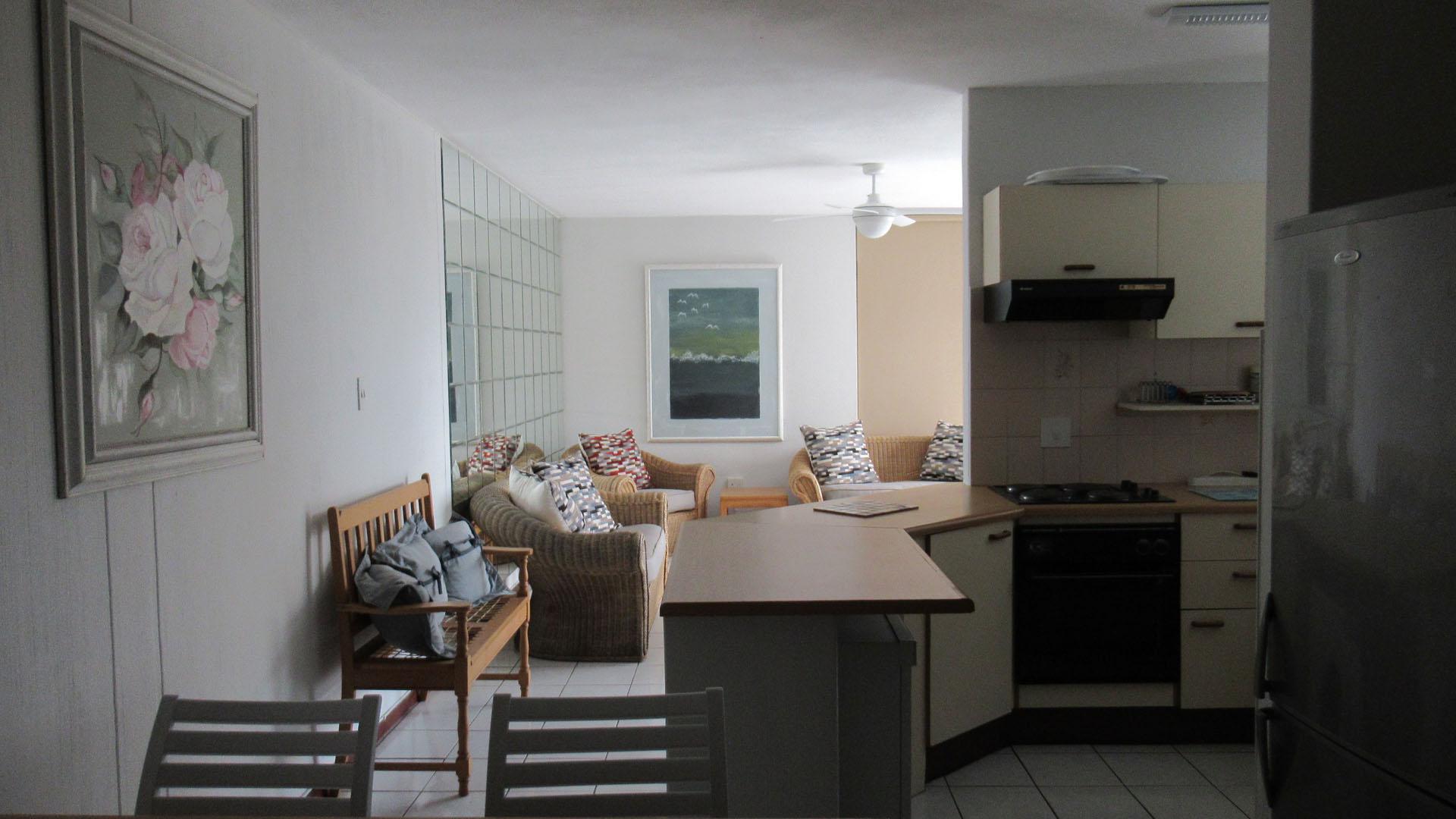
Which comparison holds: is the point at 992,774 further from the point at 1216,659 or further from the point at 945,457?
the point at 945,457

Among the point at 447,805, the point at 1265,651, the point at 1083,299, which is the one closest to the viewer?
the point at 1265,651

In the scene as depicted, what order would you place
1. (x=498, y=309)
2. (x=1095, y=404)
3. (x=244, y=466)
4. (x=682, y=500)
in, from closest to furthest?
1. (x=244, y=466)
2. (x=1095, y=404)
3. (x=498, y=309)
4. (x=682, y=500)

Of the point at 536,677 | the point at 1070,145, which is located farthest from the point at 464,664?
the point at 1070,145

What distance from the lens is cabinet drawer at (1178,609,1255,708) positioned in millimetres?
3420

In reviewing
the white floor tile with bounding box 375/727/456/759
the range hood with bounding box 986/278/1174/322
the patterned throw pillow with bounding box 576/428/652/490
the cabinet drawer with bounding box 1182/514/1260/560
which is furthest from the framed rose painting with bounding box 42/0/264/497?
the patterned throw pillow with bounding box 576/428/652/490

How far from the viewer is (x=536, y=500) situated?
4551 millimetres

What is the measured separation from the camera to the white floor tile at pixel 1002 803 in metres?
2.98

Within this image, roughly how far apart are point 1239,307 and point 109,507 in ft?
12.0

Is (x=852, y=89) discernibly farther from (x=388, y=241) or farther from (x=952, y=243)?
(x=952, y=243)

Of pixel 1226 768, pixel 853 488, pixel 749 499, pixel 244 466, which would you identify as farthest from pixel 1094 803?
pixel 749 499

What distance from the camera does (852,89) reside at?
12.7 feet

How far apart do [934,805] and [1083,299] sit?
184cm

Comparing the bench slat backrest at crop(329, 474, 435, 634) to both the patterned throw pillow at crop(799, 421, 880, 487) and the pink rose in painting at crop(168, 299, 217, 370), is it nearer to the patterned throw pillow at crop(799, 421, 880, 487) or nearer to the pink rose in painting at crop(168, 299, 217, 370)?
the pink rose in painting at crop(168, 299, 217, 370)

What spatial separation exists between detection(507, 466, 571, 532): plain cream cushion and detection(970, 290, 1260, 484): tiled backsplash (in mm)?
1884
